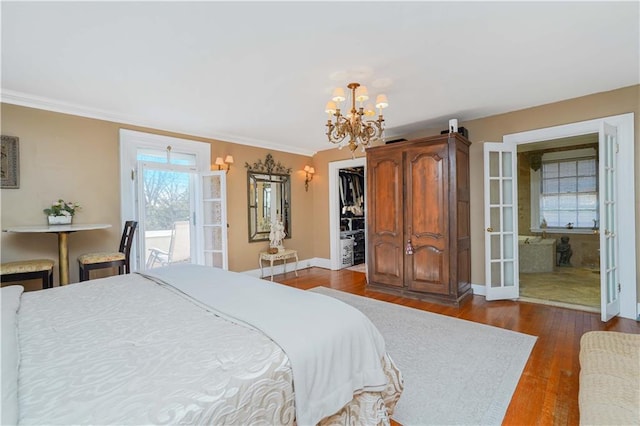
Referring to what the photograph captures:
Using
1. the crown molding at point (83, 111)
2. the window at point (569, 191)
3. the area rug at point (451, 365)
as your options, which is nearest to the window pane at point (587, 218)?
the window at point (569, 191)

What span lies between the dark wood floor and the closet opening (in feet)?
4.02

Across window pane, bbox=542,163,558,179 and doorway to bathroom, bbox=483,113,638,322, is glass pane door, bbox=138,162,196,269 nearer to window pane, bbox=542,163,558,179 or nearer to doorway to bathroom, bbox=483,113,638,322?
doorway to bathroom, bbox=483,113,638,322

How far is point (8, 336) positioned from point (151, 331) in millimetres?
467

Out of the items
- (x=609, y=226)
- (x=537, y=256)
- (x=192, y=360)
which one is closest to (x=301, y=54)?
(x=192, y=360)

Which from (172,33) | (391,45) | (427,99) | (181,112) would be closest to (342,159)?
(427,99)

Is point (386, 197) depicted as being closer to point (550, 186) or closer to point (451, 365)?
point (451, 365)

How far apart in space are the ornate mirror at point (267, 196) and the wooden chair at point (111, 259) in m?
2.01

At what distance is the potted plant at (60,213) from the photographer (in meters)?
3.10

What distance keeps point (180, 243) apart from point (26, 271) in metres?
1.84

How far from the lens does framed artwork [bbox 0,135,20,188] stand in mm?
2996

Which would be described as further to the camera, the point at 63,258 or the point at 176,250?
the point at 176,250

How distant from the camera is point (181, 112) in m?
3.64

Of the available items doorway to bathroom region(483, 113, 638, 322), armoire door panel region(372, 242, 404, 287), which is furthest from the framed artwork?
doorway to bathroom region(483, 113, 638, 322)

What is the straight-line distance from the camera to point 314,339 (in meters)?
1.19
